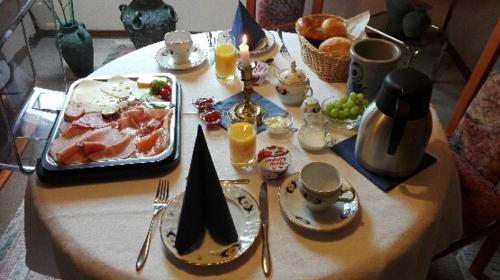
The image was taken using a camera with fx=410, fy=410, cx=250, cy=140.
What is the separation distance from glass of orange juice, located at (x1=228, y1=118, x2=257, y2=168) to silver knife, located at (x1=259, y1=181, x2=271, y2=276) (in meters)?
0.08

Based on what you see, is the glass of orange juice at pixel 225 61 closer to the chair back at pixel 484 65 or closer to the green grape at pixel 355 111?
the green grape at pixel 355 111

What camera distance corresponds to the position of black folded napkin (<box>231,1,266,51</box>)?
57.1 inches

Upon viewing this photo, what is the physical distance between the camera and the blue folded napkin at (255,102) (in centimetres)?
121

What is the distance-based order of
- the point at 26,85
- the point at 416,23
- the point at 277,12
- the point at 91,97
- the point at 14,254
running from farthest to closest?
1. the point at 416,23
2. the point at 277,12
3. the point at 26,85
4. the point at 14,254
5. the point at 91,97

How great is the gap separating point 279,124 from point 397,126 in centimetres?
35

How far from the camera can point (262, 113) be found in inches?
46.7

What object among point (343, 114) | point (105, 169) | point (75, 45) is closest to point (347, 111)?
point (343, 114)

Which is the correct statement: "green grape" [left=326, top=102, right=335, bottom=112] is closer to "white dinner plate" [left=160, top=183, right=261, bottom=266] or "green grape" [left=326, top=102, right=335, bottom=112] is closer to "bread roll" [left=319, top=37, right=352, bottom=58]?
"bread roll" [left=319, top=37, right=352, bottom=58]

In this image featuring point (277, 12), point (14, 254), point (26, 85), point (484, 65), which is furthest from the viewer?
point (277, 12)

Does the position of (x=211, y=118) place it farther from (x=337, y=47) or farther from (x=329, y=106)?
(x=337, y=47)

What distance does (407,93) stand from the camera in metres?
0.85

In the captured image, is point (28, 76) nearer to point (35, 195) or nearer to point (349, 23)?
point (35, 195)

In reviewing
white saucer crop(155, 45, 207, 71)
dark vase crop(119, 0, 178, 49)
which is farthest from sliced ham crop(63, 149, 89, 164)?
dark vase crop(119, 0, 178, 49)

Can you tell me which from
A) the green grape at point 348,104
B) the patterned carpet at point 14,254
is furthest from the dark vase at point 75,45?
the green grape at point 348,104
